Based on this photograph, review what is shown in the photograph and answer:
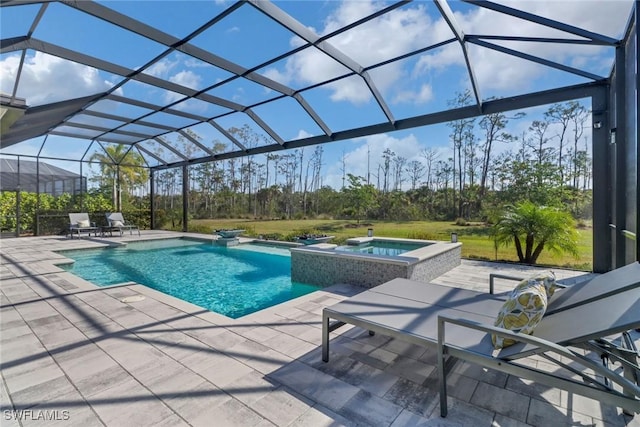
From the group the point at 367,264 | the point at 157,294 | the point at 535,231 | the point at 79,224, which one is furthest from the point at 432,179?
the point at 79,224

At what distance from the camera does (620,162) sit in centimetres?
485

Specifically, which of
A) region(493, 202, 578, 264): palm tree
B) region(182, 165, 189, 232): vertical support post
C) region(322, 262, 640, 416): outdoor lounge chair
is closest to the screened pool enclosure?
region(493, 202, 578, 264): palm tree

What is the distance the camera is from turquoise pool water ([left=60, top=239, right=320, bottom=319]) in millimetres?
5684

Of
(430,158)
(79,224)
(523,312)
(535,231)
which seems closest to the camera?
(523,312)

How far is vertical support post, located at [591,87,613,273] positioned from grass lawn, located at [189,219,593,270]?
0.94 metres

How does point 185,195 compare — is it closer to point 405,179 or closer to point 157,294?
point 405,179

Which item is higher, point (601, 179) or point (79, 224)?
point (601, 179)

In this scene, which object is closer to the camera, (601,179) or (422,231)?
(601,179)

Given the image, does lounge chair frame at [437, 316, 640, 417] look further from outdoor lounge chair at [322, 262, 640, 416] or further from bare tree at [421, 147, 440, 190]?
bare tree at [421, 147, 440, 190]

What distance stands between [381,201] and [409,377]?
10836 mm

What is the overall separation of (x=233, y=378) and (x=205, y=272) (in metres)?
5.58

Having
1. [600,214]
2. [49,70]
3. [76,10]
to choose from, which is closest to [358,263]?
[600,214]

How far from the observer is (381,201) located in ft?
42.6

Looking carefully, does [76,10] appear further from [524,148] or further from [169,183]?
[169,183]
